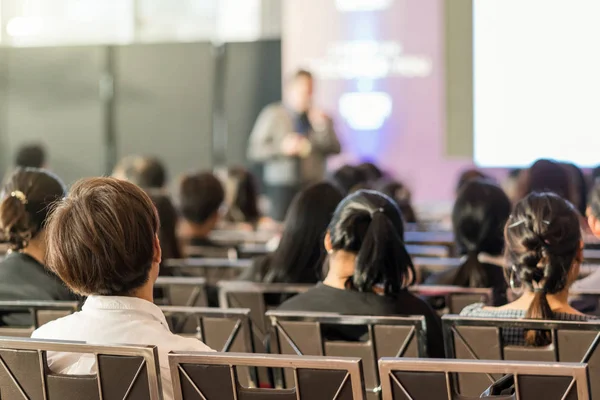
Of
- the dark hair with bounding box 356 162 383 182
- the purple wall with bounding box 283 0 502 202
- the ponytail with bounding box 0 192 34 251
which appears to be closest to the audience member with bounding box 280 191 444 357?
the ponytail with bounding box 0 192 34 251

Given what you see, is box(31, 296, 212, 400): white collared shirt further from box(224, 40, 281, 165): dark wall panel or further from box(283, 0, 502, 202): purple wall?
box(224, 40, 281, 165): dark wall panel

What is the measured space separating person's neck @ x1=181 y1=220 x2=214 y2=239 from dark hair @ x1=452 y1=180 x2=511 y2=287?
1838mm

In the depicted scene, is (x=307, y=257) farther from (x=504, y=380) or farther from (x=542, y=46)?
(x=542, y=46)

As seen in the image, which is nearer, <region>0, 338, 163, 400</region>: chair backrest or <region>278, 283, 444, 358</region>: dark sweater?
<region>0, 338, 163, 400</region>: chair backrest

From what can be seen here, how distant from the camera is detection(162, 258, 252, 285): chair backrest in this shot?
13.5 ft

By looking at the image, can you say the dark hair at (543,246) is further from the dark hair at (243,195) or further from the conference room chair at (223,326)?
the dark hair at (243,195)

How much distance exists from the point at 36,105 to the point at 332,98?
3.27 m

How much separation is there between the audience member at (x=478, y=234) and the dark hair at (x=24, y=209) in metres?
1.57

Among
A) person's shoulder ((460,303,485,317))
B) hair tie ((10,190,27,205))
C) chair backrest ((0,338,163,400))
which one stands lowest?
person's shoulder ((460,303,485,317))

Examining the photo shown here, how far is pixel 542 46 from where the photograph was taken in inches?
300

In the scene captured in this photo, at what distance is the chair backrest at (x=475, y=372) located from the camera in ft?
5.33

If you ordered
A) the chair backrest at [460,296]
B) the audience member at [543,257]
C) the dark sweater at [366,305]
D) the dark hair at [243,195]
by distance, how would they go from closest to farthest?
1. the audience member at [543,257]
2. the dark sweater at [366,305]
3. the chair backrest at [460,296]
4. the dark hair at [243,195]

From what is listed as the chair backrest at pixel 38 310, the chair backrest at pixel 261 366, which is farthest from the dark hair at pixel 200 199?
the chair backrest at pixel 261 366

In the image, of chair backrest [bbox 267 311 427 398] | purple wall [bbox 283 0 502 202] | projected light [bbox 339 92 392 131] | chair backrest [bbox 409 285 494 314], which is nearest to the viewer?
chair backrest [bbox 267 311 427 398]
